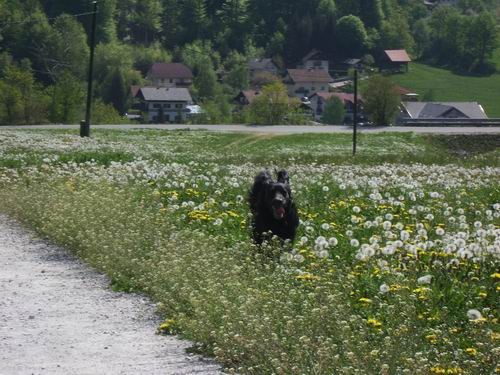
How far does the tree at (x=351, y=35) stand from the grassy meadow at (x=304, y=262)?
15702 centimetres

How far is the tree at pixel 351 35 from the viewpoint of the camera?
7067 inches

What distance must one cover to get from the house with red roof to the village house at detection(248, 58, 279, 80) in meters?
15.7

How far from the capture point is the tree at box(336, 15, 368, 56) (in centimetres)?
17950

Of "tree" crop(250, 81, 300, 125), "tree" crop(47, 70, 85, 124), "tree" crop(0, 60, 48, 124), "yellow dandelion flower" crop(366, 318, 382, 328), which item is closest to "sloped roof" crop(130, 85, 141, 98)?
"tree" crop(47, 70, 85, 124)

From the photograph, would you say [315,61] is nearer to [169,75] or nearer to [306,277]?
[169,75]

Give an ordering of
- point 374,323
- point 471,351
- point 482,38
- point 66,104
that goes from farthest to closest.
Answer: point 482,38 < point 66,104 < point 374,323 < point 471,351

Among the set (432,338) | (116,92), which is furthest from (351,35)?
(432,338)

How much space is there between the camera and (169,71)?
162 meters

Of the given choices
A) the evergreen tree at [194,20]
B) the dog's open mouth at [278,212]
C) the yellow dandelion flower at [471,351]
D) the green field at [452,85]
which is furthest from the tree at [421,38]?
the yellow dandelion flower at [471,351]

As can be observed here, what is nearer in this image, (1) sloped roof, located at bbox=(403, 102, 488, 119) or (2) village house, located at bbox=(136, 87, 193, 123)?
(1) sloped roof, located at bbox=(403, 102, 488, 119)

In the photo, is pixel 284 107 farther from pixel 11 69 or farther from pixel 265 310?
pixel 265 310

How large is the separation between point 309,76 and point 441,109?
4510 cm

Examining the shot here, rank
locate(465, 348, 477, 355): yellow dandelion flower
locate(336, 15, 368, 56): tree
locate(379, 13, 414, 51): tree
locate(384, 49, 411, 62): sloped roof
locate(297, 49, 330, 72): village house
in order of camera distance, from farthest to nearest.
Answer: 1. locate(336, 15, 368, 56): tree
2. locate(379, 13, 414, 51): tree
3. locate(297, 49, 330, 72): village house
4. locate(384, 49, 411, 62): sloped roof
5. locate(465, 348, 477, 355): yellow dandelion flower

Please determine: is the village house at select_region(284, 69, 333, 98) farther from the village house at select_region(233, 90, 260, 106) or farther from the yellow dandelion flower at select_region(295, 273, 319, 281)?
the yellow dandelion flower at select_region(295, 273, 319, 281)
